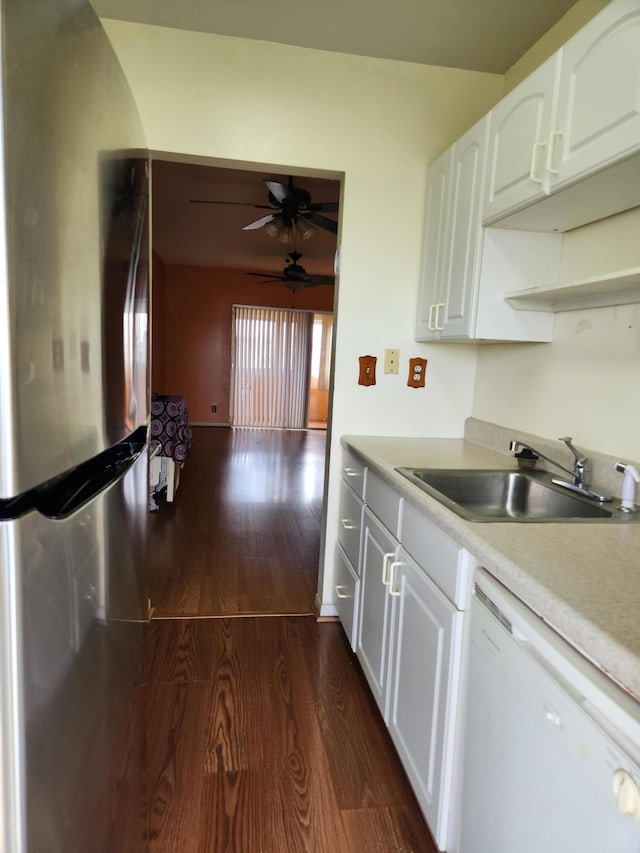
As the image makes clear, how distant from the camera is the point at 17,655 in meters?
0.60

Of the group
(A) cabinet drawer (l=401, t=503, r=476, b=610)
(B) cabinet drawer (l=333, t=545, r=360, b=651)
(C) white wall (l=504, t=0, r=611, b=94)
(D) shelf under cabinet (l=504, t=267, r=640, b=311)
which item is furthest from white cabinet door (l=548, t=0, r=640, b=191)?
(B) cabinet drawer (l=333, t=545, r=360, b=651)

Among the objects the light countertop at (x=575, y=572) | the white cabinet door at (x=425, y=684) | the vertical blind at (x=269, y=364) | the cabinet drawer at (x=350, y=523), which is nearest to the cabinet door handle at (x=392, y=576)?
the white cabinet door at (x=425, y=684)

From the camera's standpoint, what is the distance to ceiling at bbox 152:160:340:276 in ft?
13.0

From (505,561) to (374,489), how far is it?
3.07ft

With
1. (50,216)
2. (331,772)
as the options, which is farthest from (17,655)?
(331,772)

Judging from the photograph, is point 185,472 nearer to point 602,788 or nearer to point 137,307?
point 137,307

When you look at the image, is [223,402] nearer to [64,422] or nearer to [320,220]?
[320,220]

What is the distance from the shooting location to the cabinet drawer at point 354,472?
2.08m

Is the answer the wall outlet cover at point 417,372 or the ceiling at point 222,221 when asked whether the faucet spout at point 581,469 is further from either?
the ceiling at point 222,221

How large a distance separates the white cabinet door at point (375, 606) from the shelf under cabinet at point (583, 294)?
36.1 inches

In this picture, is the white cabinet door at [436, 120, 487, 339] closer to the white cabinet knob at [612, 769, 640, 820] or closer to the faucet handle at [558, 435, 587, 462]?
the faucet handle at [558, 435, 587, 462]

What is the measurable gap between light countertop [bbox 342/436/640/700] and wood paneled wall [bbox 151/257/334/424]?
740cm

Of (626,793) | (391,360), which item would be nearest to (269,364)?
(391,360)

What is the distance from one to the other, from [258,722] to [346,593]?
2.06ft
